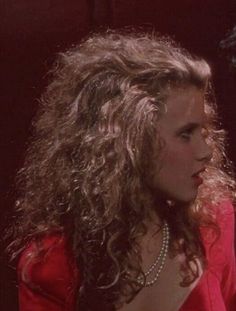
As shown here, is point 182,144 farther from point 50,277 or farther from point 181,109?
point 50,277

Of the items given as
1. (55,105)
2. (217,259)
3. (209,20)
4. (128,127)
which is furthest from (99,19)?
(217,259)

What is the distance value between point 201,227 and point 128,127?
0.87 ft

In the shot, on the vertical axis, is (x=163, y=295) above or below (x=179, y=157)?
below

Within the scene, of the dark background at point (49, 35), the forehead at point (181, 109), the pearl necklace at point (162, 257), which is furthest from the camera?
the dark background at point (49, 35)

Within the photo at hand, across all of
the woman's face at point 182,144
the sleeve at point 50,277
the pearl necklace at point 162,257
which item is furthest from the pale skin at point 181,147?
the sleeve at point 50,277

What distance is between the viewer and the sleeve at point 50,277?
49.5 inches

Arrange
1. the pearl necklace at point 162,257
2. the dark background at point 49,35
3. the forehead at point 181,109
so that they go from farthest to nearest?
the dark background at point 49,35 < the pearl necklace at point 162,257 < the forehead at point 181,109

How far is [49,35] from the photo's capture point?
1646 mm

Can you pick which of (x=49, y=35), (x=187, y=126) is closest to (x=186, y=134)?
(x=187, y=126)

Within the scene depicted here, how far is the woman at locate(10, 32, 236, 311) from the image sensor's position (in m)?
1.18

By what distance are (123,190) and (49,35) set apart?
57cm

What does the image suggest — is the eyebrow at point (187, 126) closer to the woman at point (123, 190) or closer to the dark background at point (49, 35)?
the woman at point (123, 190)

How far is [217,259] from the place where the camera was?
4.33 ft

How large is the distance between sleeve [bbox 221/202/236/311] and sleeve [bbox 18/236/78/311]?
0.30 metres
